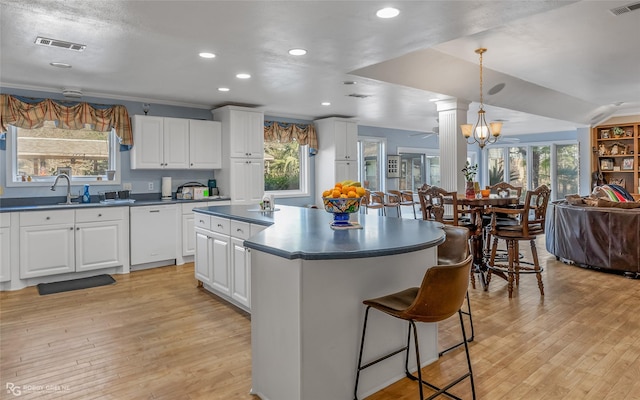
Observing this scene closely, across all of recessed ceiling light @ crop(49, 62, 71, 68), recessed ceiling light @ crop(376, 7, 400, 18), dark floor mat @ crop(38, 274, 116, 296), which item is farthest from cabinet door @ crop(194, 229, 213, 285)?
recessed ceiling light @ crop(376, 7, 400, 18)

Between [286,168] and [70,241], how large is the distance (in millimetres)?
3735

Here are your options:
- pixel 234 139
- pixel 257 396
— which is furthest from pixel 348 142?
pixel 257 396

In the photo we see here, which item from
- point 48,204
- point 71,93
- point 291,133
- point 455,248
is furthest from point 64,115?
point 455,248

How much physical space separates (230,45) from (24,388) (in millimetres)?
2762

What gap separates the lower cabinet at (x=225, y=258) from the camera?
340 centimetres

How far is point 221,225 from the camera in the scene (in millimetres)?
3750

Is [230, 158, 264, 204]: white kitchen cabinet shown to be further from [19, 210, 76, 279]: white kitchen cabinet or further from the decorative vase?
the decorative vase

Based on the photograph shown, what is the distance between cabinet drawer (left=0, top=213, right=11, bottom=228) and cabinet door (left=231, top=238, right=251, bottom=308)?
270 centimetres

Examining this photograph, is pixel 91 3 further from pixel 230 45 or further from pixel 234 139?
pixel 234 139

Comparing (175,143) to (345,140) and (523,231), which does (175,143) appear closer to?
(345,140)

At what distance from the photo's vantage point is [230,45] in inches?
132

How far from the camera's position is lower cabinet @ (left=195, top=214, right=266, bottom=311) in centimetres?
340

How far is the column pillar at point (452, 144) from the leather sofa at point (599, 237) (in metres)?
1.40

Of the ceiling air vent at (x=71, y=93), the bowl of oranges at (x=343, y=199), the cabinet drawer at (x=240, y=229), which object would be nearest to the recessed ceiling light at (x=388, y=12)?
the bowl of oranges at (x=343, y=199)
